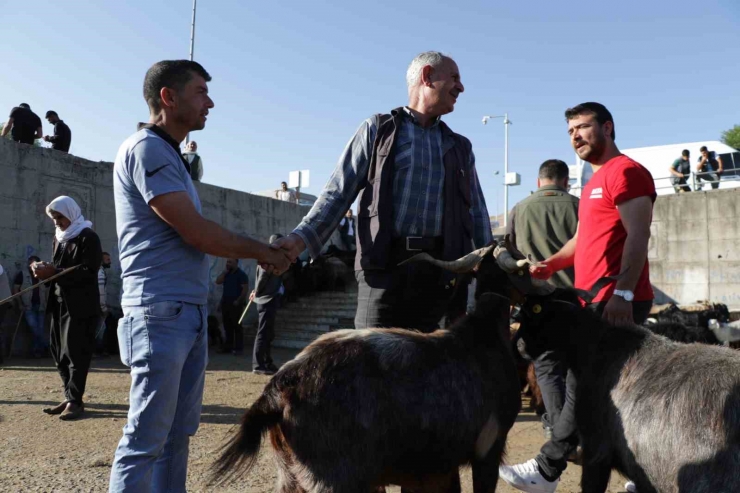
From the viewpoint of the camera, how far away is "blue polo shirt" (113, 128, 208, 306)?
8.86ft

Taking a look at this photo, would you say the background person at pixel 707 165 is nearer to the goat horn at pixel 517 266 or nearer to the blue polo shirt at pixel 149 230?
the goat horn at pixel 517 266

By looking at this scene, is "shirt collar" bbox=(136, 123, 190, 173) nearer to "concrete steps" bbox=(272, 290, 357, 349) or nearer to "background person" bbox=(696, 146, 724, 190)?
"concrete steps" bbox=(272, 290, 357, 349)

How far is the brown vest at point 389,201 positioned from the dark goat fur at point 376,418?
0.60 metres

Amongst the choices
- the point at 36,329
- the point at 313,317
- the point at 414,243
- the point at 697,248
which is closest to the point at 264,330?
the point at 36,329

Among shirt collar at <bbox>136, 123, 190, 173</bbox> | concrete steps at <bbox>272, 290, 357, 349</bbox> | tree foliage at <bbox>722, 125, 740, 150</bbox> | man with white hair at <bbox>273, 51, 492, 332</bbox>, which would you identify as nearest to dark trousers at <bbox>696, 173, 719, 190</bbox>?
concrete steps at <bbox>272, 290, 357, 349</bbox>

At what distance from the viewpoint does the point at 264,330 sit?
9.28 meters

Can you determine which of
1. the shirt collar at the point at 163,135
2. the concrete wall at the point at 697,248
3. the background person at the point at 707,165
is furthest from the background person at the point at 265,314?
the background person at the point at 707,165

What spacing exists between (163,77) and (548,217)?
366 centimetres

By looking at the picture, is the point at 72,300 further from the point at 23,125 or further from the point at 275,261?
the point at 23,125

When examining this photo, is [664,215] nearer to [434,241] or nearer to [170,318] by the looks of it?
[434,241]

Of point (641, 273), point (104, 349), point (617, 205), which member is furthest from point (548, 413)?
point (104, 349)

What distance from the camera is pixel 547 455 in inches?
149

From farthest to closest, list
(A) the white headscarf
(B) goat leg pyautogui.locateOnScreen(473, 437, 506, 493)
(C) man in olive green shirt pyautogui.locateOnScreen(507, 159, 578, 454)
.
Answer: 1. (A) the white headscarf
2. (C) man in olive green shirt pyautogui.locateOnScreen(507, 159, 578, 454)
3. (B) goat leg pyautogui.locateOnScreen(473, 437, 506, 493)

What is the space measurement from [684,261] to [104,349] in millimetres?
14384
